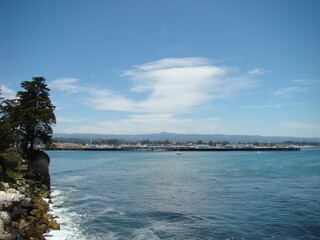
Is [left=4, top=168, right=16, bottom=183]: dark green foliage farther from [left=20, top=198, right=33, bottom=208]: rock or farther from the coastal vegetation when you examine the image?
[left=20, top=198, right=33, bottom=208]: rock

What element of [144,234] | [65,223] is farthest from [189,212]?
[65,223]

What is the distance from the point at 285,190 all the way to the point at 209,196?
11.4 meters

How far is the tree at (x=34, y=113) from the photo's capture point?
3391 centimetres

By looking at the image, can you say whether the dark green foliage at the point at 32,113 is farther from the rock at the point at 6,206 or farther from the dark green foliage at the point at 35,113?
the rock at the point at 6,206

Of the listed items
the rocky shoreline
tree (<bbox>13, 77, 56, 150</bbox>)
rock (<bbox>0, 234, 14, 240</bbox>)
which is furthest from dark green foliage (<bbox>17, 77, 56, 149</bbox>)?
rock (<bbox>0, 234, 14, 240</bbox>)

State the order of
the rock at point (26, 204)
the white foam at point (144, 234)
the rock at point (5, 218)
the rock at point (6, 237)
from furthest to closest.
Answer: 1. the rock at point (26, 204)
2. the white foam at point (144, 234)
3. the rock at point (5, 218)
4. the rock at point (6, 237)

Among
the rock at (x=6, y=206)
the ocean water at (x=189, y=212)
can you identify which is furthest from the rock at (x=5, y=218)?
the ocean water at (x=189, y=212)

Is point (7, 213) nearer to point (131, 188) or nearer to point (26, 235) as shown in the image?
point (26, 235)

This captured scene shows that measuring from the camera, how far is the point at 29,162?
110ft

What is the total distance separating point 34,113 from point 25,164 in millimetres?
6465

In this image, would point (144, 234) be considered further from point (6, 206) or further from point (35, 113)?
point (35, 113)

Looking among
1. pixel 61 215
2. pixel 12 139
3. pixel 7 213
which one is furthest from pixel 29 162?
pixel 7 213

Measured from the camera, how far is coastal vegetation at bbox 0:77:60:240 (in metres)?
18.5

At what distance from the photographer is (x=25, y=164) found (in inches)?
1312
